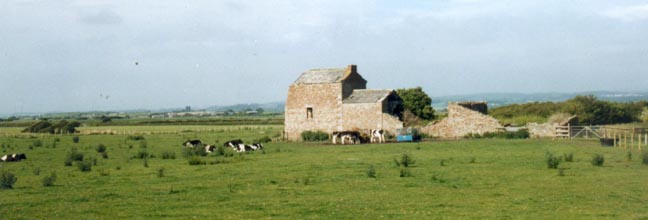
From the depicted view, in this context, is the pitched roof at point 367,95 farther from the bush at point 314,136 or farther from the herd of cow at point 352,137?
the herd of cow at point 352,137

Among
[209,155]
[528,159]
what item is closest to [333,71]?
[209,155]

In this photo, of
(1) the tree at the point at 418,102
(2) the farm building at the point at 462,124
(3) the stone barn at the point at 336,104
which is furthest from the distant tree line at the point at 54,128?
(2) the farm building at the point at 462,124

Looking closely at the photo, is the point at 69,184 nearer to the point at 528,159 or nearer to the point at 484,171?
the point at 484,171

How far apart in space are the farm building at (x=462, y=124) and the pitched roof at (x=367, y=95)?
3.70 m

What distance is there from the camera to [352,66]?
51312mm

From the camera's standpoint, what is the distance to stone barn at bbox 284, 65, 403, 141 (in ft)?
157

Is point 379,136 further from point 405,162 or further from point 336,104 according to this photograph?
point 405,162

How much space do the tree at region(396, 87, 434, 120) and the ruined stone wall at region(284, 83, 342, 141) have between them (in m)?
7.43

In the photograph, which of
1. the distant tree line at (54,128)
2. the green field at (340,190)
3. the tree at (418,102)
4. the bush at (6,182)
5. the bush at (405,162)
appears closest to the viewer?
the green field at (340,190)

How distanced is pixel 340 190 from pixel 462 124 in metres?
28.2

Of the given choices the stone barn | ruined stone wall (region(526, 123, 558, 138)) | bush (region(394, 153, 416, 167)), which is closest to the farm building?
ruined stone wall (region(526, 123, 558, 138))

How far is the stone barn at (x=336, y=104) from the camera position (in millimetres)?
47844

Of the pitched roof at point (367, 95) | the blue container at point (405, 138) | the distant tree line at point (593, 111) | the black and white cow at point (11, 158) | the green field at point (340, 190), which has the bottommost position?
the green field at point (340, 190)

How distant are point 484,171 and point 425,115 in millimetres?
33347
